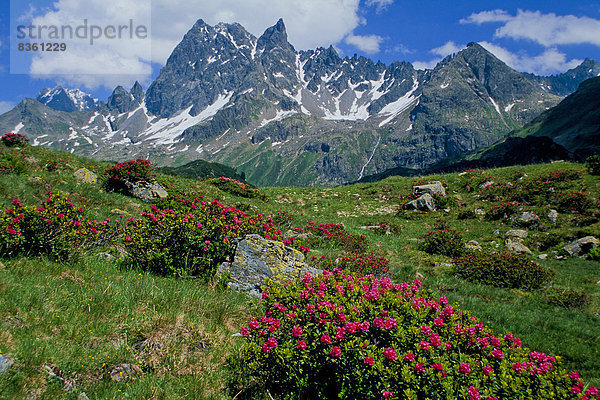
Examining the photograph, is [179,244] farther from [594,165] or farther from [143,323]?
[594,165]

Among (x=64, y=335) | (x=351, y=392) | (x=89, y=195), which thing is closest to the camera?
(x=351, y=392)

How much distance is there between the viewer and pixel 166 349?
13.5 ft

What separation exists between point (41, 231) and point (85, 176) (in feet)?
37.3

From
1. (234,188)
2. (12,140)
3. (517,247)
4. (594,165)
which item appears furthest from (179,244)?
(594,165)

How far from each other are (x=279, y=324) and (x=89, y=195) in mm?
13577

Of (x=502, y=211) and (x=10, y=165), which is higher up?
(x=10, y=165)

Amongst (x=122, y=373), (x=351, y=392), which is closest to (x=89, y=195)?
(x=122, y=373)

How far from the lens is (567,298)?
877 cm

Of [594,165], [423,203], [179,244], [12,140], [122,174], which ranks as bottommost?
[423,203]

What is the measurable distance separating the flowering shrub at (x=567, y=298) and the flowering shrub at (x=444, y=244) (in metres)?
4.58

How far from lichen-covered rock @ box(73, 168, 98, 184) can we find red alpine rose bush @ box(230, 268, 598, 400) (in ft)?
51.5

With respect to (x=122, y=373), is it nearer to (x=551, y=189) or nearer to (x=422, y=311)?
(x=422, y=311)

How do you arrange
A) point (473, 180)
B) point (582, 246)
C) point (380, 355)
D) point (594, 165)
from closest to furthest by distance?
point (380, 355)
point (582, 246)
point (594, 165)
point (473, 180)

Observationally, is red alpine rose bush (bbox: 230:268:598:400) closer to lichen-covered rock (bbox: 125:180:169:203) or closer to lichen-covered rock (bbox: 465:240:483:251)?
lichen-covered rock (bbox: 465:240:483:251)
